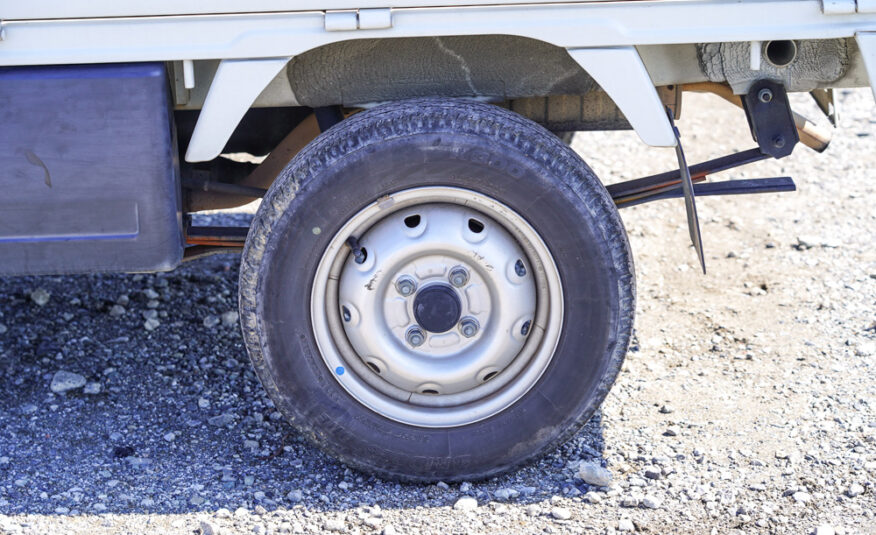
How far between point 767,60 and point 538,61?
27.7 inches

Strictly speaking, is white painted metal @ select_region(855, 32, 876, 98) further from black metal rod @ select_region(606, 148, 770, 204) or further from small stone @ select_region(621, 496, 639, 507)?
small stone @ select_region(621, 496, 639, 507)

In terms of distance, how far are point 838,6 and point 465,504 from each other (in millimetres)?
1822

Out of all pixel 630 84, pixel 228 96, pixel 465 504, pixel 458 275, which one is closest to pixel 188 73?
pixel 228 96

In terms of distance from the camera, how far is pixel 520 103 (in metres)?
3.49

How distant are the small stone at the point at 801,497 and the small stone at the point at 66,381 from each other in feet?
8.73

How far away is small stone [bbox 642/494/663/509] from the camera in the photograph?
305 centimetres

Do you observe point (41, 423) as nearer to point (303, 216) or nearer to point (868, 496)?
point (303, 216)

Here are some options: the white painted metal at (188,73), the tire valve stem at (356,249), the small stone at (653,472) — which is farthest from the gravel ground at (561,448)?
the white painted metal at (188,73)

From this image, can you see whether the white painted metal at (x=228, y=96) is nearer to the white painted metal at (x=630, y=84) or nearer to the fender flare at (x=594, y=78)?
the fender flare at (x=594, y=78)

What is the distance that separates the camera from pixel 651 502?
120 inches

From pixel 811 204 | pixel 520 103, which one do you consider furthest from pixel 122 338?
pixel 811 204

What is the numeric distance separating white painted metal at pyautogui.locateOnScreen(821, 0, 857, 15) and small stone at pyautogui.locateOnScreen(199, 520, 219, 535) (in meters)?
2.32

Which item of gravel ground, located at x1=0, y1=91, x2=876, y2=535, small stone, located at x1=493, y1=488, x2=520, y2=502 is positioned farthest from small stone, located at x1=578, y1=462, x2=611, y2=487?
small stone, located at x1=493, y1=488, x2=520, y2=502

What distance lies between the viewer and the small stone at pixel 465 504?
119 inches
